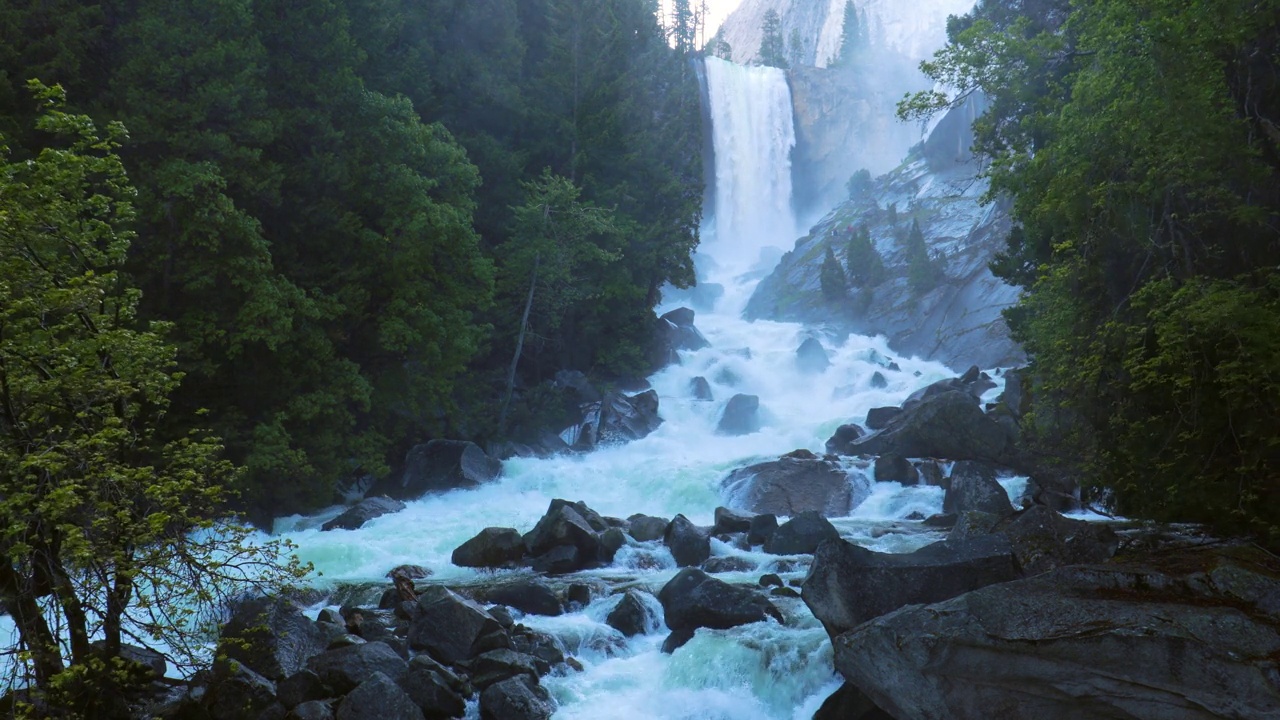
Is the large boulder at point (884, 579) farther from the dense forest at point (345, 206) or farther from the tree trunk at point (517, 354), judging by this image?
the tree trunk at point (517, 354)

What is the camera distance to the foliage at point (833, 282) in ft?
171

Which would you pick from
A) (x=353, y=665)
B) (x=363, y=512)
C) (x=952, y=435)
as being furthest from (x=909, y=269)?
(x=353, y=665)

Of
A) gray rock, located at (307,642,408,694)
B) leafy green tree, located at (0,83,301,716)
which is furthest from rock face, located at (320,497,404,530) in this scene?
leafy green tree, located at (0,83,301,716)

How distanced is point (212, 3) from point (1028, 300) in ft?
61.6

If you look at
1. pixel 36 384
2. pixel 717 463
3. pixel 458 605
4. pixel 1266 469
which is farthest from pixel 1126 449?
pixel 717 463

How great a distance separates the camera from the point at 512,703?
10.0m

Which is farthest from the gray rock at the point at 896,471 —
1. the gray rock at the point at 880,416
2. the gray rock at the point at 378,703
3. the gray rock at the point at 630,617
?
the gray rock at the point at 378,703

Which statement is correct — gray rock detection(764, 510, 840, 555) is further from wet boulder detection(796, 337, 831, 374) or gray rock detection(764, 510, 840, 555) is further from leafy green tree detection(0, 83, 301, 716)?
wet boulder detection(796, 337, 831, 374)

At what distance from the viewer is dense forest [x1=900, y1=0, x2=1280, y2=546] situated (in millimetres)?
9898

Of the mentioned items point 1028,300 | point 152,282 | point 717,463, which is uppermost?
point 152,282

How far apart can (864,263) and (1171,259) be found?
136 feet

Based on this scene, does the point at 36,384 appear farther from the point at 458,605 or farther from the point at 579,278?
the point at 579,278

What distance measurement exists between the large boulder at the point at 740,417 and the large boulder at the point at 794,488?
922 cm

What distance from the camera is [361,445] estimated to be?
2261cm
